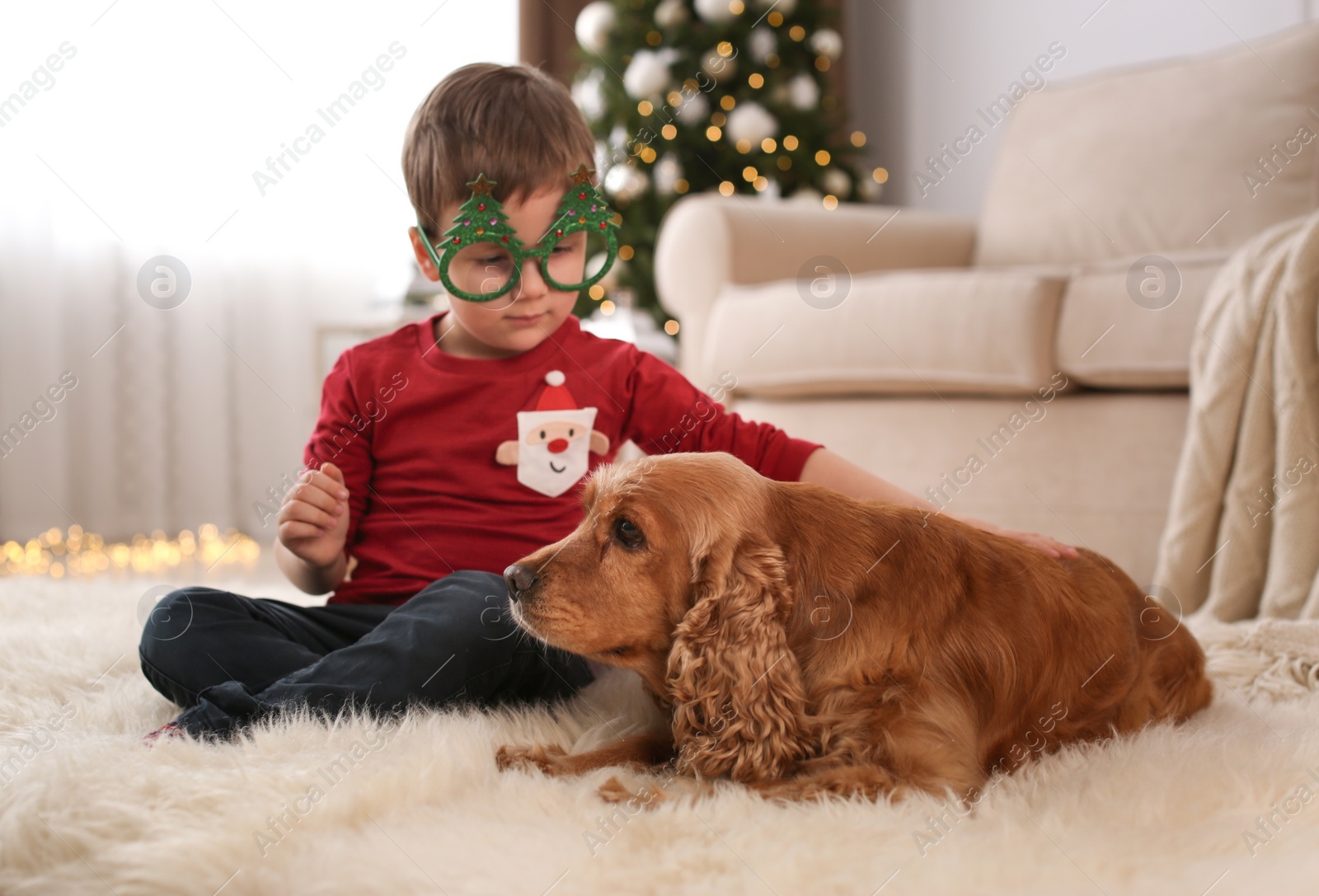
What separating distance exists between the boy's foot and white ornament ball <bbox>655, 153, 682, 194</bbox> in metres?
4.02

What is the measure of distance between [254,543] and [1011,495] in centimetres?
309

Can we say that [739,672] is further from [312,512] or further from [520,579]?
[312,512]

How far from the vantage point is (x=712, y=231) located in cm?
355

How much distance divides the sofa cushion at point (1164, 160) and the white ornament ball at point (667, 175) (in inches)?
60.5

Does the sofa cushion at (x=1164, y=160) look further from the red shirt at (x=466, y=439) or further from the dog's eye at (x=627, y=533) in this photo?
the dog's eye at (x=627, y=533)

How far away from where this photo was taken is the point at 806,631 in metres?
1.21

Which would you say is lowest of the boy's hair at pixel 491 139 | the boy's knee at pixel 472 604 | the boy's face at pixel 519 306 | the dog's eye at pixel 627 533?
the boy's knee at pixel 472 604

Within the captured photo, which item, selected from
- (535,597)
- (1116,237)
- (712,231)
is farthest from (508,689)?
(1116,237)

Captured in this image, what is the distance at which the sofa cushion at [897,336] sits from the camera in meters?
2.66

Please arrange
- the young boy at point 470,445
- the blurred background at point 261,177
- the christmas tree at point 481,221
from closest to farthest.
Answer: the young boy at point 470,445
the christmas tree at point 481,221
the blurred background at point 261,177

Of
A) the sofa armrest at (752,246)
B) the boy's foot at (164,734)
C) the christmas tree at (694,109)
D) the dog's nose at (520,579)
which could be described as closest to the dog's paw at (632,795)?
the dog's nose at (520,579)

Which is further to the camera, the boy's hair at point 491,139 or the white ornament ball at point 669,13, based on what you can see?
the white ornament ball at point 669,13

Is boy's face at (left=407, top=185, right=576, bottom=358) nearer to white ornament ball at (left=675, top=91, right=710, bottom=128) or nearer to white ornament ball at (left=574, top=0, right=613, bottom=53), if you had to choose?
white ornament ball at (left=675, top=91, right=710, bottom=128)

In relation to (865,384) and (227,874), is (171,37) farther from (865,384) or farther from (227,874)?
(227,874)
